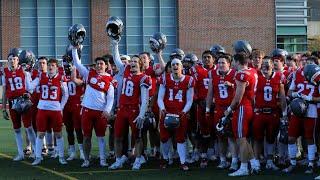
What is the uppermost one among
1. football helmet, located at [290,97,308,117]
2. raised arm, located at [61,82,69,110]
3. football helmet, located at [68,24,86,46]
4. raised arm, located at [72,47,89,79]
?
football helmet, located at [68,24,86,46]

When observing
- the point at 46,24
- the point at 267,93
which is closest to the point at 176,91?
the point at 267,93

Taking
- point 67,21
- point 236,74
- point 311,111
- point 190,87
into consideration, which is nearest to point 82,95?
point 190,87

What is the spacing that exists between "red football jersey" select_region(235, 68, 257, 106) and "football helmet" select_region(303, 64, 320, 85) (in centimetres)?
84

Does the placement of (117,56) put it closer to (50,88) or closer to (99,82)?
(99,82)

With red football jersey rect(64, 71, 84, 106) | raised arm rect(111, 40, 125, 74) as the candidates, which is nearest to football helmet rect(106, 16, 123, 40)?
raised arm rect(111, 40, 125, 74)

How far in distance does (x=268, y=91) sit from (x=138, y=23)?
3119 centimetres

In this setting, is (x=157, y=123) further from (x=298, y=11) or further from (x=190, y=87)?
(x=298, y=11)

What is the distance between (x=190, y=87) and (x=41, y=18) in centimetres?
3125

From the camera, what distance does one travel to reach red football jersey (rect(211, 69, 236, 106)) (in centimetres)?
1235

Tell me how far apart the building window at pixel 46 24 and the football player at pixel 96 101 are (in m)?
29.8

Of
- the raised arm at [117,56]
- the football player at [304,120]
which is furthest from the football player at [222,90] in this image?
the raised arm at [117,56]

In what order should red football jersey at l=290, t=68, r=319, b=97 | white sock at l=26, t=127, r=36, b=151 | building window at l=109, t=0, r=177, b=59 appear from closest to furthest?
red football jersey at l=290, t=68, r=319, b=97 < white sock at l=26, t=127, r=36, b=151 < building window at l=109, t=0, r=177, b=59

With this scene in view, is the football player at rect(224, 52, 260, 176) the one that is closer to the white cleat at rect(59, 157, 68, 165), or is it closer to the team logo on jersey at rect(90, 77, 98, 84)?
the team logo on jersey at rect(90, 77, 98, 84)

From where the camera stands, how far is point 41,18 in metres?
42.2
